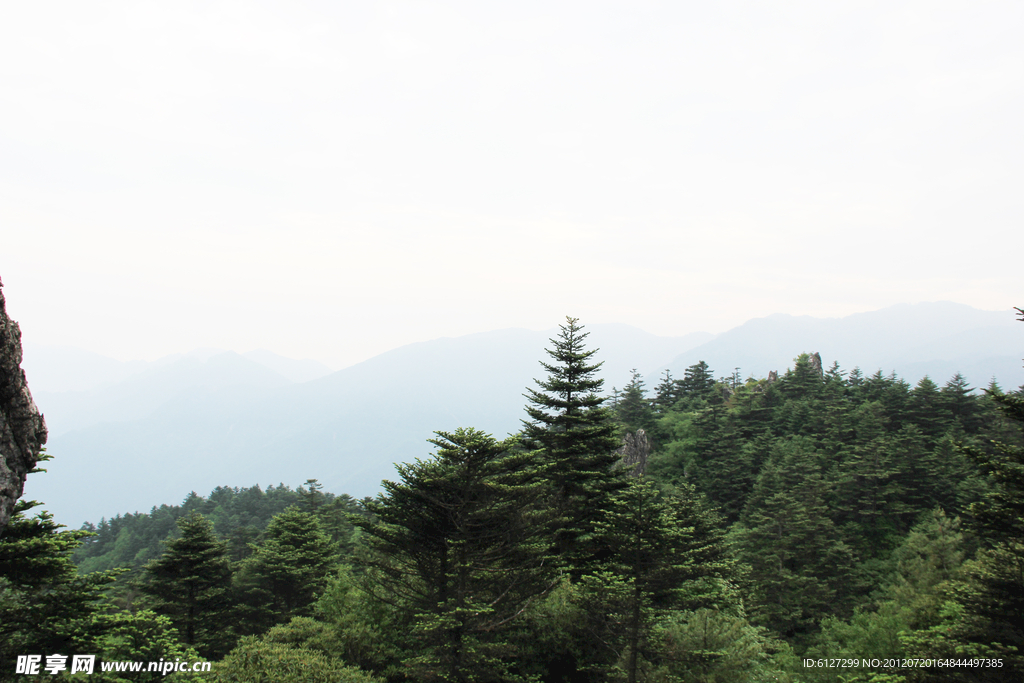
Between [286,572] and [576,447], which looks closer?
[576,447]

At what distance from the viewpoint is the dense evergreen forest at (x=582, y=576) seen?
1223 centimetres

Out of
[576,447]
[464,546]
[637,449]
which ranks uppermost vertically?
[576,447]

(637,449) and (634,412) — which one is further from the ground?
(634,412)

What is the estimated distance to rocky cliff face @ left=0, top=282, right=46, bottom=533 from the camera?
8.30m

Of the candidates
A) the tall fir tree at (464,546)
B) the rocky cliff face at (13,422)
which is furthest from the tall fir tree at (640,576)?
the rocky cliff face at (13,422)

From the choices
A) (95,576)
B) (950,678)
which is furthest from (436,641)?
(950,678)

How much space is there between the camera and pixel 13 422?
880 cm

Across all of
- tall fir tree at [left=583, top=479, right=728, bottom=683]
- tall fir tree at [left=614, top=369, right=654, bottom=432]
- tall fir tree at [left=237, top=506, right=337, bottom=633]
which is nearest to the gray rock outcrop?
tall fir tree at [left=614, top=369, right=654, bottom=432]

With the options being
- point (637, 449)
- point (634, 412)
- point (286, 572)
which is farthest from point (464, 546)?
point (634, 412)

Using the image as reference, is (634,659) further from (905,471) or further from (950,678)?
(905,471)

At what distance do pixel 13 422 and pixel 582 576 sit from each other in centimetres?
1651

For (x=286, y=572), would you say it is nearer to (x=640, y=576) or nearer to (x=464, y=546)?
(x=464, y=546)

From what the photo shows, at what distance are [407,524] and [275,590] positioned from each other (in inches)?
917

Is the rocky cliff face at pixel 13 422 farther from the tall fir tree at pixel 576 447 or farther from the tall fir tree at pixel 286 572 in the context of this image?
the tall fir tree at pixel 286 572
